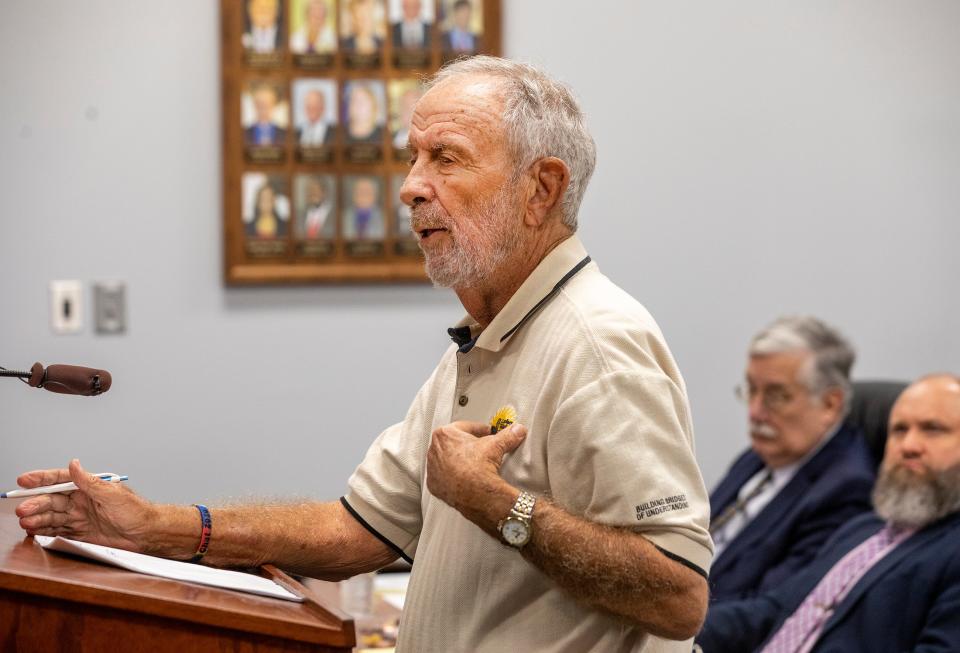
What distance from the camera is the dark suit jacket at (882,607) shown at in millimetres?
2574

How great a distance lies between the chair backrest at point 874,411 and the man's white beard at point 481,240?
205cm

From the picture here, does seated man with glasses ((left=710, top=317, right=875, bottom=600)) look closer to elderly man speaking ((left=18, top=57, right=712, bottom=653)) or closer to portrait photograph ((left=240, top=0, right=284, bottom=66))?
elderly man speaking ((left=18, top=57, right=712, bottom=653))

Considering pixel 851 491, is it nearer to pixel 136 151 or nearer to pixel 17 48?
pixel 136 151

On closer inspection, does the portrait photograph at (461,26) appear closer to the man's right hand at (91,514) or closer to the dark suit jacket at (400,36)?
the dark suit jacket at (400,36)

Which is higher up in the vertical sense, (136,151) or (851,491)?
(136,151)

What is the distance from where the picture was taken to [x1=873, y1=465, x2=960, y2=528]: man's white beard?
278 cm

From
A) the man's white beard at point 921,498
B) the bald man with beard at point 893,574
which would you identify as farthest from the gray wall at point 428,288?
the man's white beard at point 921,498

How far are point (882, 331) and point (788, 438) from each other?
1.00m

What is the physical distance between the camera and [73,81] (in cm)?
363

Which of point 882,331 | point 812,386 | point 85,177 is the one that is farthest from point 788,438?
point 85,177

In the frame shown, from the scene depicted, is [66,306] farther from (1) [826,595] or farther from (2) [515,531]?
(2) [515,531]

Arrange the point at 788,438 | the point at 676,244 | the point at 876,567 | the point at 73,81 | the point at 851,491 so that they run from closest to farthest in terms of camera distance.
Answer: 1. the point at 876,567
2. the point at 851,491
3. the point at 788,438
4. the point at 73,81
5. the point at 676,244

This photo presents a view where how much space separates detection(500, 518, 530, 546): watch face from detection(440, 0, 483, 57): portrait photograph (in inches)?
105

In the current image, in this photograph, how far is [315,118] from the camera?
149 inches
